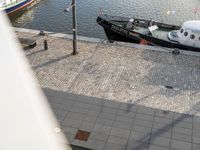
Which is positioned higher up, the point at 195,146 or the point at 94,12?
the point at 195,146

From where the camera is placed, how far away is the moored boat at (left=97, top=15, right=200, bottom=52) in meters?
16.3

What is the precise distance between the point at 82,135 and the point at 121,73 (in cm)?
484

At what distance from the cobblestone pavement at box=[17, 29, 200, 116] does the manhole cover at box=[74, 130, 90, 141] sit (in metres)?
2.45

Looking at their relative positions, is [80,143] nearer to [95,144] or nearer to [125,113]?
[95,144]

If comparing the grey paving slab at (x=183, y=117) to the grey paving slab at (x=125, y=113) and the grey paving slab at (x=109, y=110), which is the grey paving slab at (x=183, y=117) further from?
the grey paving slab at (x=109, y=110)

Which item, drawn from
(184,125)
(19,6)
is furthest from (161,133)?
(19,6)

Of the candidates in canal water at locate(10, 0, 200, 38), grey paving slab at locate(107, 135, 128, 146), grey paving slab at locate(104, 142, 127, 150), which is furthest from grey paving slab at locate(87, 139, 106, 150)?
canal water at locate(10, 0, 200, 38)

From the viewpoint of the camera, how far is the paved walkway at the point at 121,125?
9.23 m

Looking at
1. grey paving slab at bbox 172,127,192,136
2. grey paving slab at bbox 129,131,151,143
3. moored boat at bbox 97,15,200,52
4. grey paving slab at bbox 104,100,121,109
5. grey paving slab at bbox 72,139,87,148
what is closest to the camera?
grey paving slab at bbox 72,139,87,148

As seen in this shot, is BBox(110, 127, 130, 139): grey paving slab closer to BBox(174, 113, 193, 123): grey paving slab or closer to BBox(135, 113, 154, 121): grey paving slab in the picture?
BBox(135, 113, 154, 121): grey paving slab

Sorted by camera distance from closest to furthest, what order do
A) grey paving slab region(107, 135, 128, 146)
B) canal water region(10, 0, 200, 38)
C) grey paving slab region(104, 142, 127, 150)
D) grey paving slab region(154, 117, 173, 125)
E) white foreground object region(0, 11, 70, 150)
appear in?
white foreground object region(0, 11, 70, 150), grey paving slab region(104, 142, 127, 150), grey paving slab region(107, 135, 128, 146), grey paving slab region(154, 117, 173, 125), canal water region(10, 0, 200, 38)

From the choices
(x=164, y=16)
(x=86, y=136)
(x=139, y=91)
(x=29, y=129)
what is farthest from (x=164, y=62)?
(x=29, y=129)

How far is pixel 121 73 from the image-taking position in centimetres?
1370

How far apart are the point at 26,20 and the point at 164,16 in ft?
38.2
